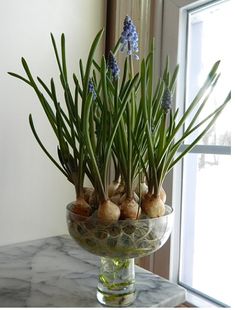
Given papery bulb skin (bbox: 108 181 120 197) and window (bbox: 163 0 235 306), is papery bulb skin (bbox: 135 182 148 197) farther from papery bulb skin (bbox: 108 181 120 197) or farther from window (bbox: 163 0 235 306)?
window (bbox: 163 0 235 306)

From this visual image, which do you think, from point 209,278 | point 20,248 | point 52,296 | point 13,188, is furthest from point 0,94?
point 209,278

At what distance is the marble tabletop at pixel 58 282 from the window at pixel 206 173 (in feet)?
0.71

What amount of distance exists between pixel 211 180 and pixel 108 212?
1.33 feet

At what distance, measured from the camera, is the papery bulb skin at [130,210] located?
1.28 ft

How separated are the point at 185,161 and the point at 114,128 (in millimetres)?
423

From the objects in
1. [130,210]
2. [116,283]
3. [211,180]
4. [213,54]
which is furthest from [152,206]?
[213,54]

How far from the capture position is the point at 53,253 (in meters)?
0.66

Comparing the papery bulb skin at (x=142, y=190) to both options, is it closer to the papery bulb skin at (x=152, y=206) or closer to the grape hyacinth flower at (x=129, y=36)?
the papery bulb skin at (x=152, y=206)

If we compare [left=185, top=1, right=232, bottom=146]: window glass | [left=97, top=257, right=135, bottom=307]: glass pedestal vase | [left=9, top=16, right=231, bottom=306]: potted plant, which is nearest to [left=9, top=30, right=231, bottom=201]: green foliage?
[left=9, top=16, right=231, bottom=306]: potted plant

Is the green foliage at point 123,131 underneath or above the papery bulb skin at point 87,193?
above

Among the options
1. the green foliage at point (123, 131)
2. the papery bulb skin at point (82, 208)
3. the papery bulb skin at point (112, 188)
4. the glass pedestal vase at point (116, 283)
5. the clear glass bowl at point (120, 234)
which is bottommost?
the glass pedestal vase at point (116, 283)

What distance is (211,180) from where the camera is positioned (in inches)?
28.0

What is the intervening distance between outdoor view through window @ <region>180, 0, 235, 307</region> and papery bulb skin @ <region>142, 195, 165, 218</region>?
0.29 meters

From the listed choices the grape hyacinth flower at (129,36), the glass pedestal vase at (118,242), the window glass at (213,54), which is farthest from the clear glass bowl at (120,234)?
the window glass at (213,54)
